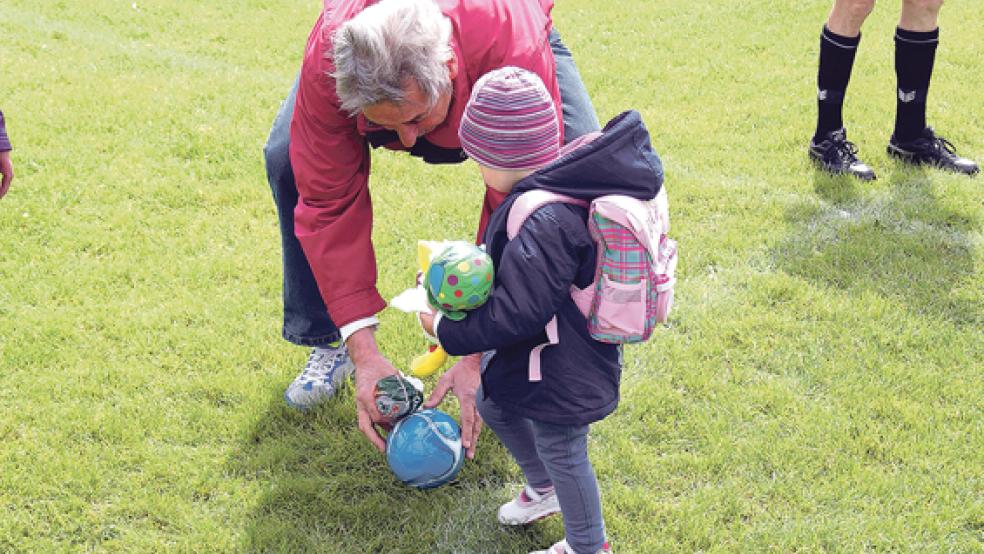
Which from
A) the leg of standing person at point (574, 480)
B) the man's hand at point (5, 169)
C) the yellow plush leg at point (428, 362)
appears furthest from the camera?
the man's hand at point (5, 169)

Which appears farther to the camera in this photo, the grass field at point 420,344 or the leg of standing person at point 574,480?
the grass field at point 420,344

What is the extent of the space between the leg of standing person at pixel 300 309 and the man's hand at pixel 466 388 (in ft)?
2.57

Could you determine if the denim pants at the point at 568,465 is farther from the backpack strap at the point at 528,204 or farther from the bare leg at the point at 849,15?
the bare leg at the point at 849,15

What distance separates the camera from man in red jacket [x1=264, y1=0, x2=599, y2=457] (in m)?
2.59

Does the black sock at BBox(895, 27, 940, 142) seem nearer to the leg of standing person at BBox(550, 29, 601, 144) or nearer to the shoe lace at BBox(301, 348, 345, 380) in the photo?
the leg of standing person at BBox(550, 29, 601, 144)

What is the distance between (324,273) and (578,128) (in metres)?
0.97

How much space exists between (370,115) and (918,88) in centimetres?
398

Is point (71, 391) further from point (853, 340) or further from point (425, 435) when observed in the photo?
point (853, 340)

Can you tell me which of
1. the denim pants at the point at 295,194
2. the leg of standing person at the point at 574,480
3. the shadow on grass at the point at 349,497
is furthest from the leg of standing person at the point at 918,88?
the leg of standing person at the point at 574,480

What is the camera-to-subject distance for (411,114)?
2.68m

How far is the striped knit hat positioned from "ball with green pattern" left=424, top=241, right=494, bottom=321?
0.26 meters

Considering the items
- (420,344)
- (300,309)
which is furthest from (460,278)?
(420,344)

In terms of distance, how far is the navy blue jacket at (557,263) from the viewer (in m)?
2.46

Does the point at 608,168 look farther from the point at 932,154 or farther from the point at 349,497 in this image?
the point at 932,154
